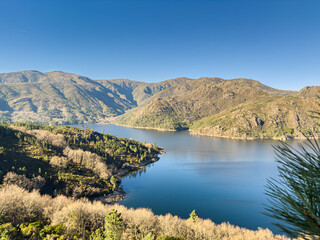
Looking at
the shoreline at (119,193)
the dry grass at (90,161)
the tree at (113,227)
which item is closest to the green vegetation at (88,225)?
the tree at (113,227)

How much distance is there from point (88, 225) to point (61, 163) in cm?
7431

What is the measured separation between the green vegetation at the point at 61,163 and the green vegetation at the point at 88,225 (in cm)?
3888

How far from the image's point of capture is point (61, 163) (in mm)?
114688

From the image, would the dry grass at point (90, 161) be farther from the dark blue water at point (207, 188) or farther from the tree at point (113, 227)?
the tree at point (113, 227)

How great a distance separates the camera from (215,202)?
315ft

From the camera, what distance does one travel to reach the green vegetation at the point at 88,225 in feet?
142

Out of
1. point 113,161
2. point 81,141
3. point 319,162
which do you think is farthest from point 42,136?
point 319,162

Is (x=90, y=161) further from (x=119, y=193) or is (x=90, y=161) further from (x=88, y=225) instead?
(x=88, y=225)

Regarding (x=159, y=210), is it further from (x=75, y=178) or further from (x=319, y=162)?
(x=319, y=162)

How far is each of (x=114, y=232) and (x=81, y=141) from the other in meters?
150

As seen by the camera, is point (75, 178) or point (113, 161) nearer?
point (75, 178)

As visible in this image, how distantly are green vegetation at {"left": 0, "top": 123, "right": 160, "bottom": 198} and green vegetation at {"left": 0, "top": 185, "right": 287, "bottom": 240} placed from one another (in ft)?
128

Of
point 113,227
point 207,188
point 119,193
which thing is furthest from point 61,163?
point 207,188

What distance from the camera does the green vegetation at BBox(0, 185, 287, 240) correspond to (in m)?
43.4
